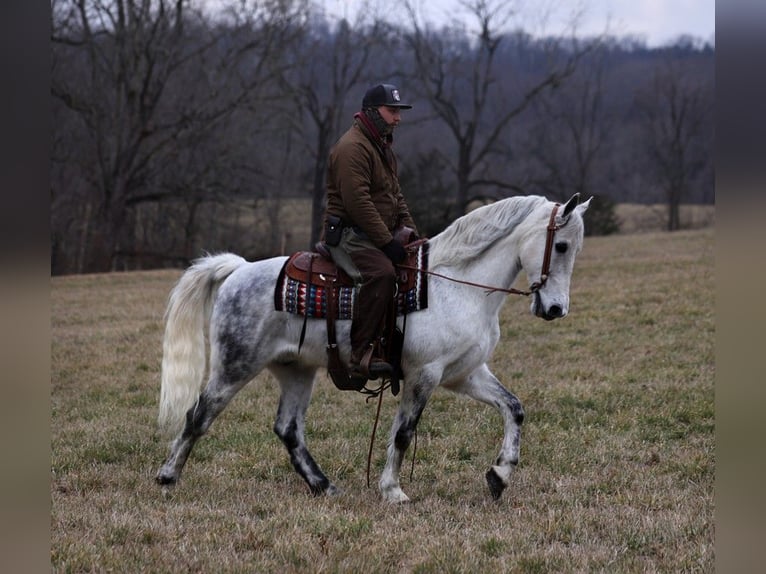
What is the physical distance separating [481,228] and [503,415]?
4.52 ft

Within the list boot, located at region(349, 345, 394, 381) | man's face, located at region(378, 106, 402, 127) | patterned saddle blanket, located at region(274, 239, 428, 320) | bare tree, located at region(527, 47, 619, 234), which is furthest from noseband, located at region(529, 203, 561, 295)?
bare tree, located at region(527, 47, 619, 234)

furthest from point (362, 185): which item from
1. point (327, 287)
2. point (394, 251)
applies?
point (327, 287)

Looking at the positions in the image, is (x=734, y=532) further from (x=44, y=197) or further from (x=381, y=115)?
(x=381, y=115)

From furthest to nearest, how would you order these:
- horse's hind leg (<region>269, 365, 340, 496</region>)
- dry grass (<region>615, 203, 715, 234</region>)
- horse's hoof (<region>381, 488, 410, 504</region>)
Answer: dry grass (<region>615, 203, 715, 234</region>) < horse's hind leg (<region>269, 365, 340, 496</region>) < horse's hoof (<region>381, 488, 410, 504</region>)

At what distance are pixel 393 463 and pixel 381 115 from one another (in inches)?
97.8

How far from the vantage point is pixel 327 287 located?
6234 millimetres

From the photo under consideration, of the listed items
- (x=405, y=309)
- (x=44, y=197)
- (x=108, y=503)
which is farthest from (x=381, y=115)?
(x=44, y=197)

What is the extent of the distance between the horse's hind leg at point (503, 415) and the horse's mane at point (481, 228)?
87cm

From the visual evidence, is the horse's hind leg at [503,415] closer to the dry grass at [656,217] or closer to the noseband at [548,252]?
the noseband at [548,252]

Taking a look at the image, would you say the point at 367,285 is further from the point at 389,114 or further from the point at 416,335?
the point at 389,114

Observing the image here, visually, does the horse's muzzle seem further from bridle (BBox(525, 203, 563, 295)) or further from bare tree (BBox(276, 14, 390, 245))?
bare tree (BBox(276, 14, 390, 245))

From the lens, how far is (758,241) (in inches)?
56.3

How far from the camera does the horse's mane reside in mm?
6215

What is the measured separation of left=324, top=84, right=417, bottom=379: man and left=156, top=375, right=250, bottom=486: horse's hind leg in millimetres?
982
